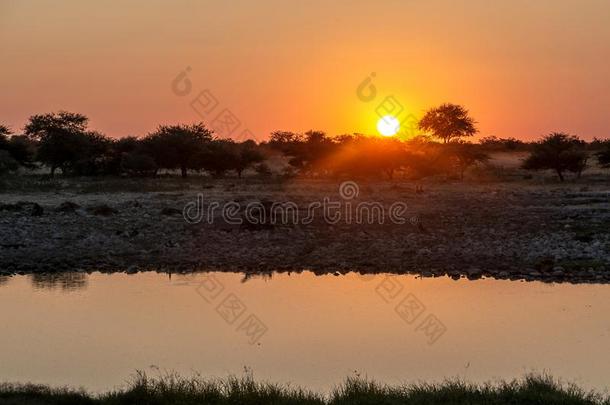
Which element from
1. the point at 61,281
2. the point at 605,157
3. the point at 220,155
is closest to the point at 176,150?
the point at 220,155

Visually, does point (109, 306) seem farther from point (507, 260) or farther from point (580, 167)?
point (580, 167)

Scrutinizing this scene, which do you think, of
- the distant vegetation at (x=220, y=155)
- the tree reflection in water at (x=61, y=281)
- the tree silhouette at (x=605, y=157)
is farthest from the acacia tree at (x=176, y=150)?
the tree reflection in water at (x=61, y=281)

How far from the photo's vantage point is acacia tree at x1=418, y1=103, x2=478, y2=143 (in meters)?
84.0

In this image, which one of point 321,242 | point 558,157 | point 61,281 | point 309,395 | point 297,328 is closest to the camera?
point 309,395

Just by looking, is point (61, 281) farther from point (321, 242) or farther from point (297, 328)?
point (321, 242)

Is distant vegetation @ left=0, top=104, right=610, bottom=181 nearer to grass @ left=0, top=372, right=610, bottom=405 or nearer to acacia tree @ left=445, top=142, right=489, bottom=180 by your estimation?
acacia tree @ left=445, top=142, right=489, bottom=180

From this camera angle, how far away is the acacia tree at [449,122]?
8400 centimetres

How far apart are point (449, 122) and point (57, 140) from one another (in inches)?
1669

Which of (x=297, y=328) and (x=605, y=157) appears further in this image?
(x=605, y=157)

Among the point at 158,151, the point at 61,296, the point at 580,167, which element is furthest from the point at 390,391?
the point at 158,151

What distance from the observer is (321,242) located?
27266 mm

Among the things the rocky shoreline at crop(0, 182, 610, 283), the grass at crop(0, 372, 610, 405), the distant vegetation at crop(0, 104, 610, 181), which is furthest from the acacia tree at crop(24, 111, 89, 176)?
the grass at crop(0, 372, 610, 405)

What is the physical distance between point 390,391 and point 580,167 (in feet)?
188

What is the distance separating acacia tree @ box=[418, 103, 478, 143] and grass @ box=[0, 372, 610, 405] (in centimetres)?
7524
